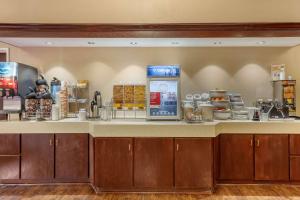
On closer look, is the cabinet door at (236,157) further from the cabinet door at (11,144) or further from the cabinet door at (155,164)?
the cabinet door at (11,144)

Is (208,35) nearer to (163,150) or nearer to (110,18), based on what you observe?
(110,18)

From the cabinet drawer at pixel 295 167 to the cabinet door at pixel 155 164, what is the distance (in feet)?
6.86

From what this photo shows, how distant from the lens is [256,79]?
20.9ft

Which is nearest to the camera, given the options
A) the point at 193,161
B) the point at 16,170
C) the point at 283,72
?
the point at 193,161

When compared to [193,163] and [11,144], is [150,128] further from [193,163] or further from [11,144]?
[11,144]

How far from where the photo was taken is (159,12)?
4312 mm

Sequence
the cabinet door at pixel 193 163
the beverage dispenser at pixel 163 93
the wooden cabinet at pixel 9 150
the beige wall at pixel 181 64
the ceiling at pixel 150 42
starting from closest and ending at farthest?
1. the cabinet door at pixel 193 163
2. the wooden cabinet at pixel 9 150
3. the beverage dispenser at pixel 163 93
4. the ceiling at pixel 150 42
5. the beige wall at pixel 181 64

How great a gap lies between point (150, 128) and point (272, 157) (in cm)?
218

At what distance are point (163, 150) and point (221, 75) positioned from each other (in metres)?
2.96

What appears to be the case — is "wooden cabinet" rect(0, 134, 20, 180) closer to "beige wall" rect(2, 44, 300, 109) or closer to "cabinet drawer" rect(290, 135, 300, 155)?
"beige wall" rect(2, 44, 300, 109)

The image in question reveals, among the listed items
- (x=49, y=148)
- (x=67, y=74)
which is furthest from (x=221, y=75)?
(x=49, y=148)

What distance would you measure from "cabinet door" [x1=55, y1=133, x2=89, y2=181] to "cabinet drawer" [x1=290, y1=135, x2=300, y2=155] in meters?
3.48

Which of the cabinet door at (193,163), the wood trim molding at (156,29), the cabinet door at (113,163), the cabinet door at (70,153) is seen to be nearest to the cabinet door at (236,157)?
the cabinet door at (193,163)

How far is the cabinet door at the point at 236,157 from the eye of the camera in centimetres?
461
